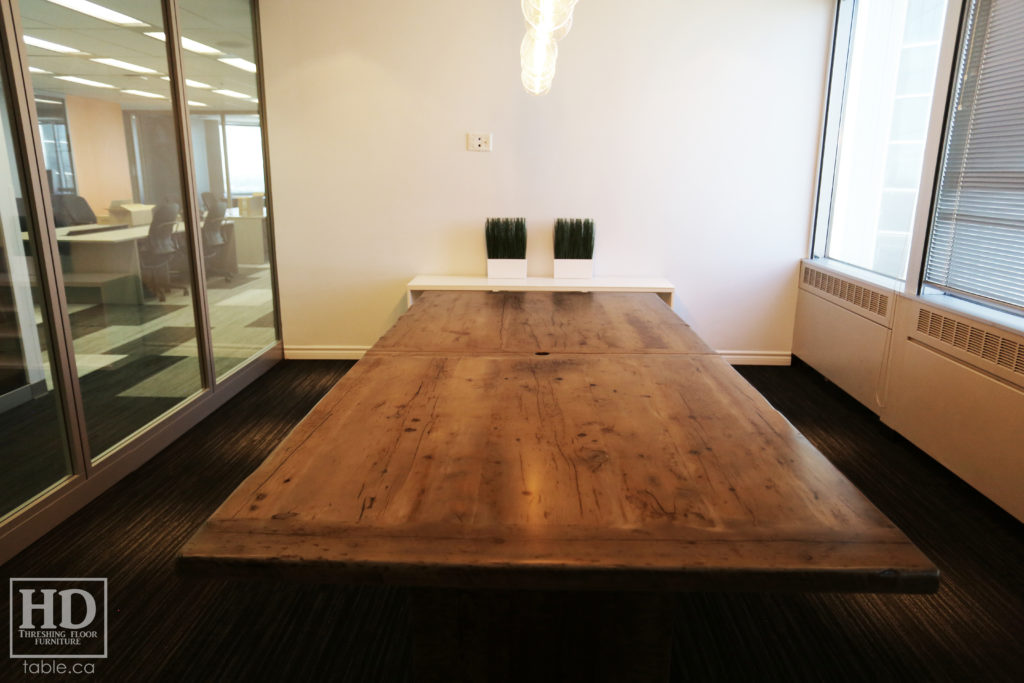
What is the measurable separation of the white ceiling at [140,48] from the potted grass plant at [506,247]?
165 centimetres

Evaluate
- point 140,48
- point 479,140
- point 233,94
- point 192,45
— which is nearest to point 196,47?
point 192,45

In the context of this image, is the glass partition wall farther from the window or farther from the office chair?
the window

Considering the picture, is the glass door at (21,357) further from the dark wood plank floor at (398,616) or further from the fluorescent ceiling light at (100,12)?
the fluorescent ceiling light at (100,12)

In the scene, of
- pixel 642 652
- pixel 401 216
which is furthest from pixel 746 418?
pixel 401 216

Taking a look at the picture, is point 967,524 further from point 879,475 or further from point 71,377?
point 71,377

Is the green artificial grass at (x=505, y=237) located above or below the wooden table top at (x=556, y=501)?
above

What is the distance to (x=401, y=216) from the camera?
4.32 metres

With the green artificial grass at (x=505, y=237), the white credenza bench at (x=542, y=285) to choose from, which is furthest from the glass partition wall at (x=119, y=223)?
the green artificial grass at (x=505, y=237)

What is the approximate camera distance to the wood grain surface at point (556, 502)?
1.04m

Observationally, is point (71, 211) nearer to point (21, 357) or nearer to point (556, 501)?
point (21, 357)

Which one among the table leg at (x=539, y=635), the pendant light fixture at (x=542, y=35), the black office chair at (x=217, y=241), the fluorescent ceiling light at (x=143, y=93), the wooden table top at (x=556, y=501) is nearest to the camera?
the wooden table top at (x=556, y=501)

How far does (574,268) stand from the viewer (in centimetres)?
423

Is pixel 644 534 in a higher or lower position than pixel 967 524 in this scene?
higher

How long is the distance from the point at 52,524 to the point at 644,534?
7.63 feet
